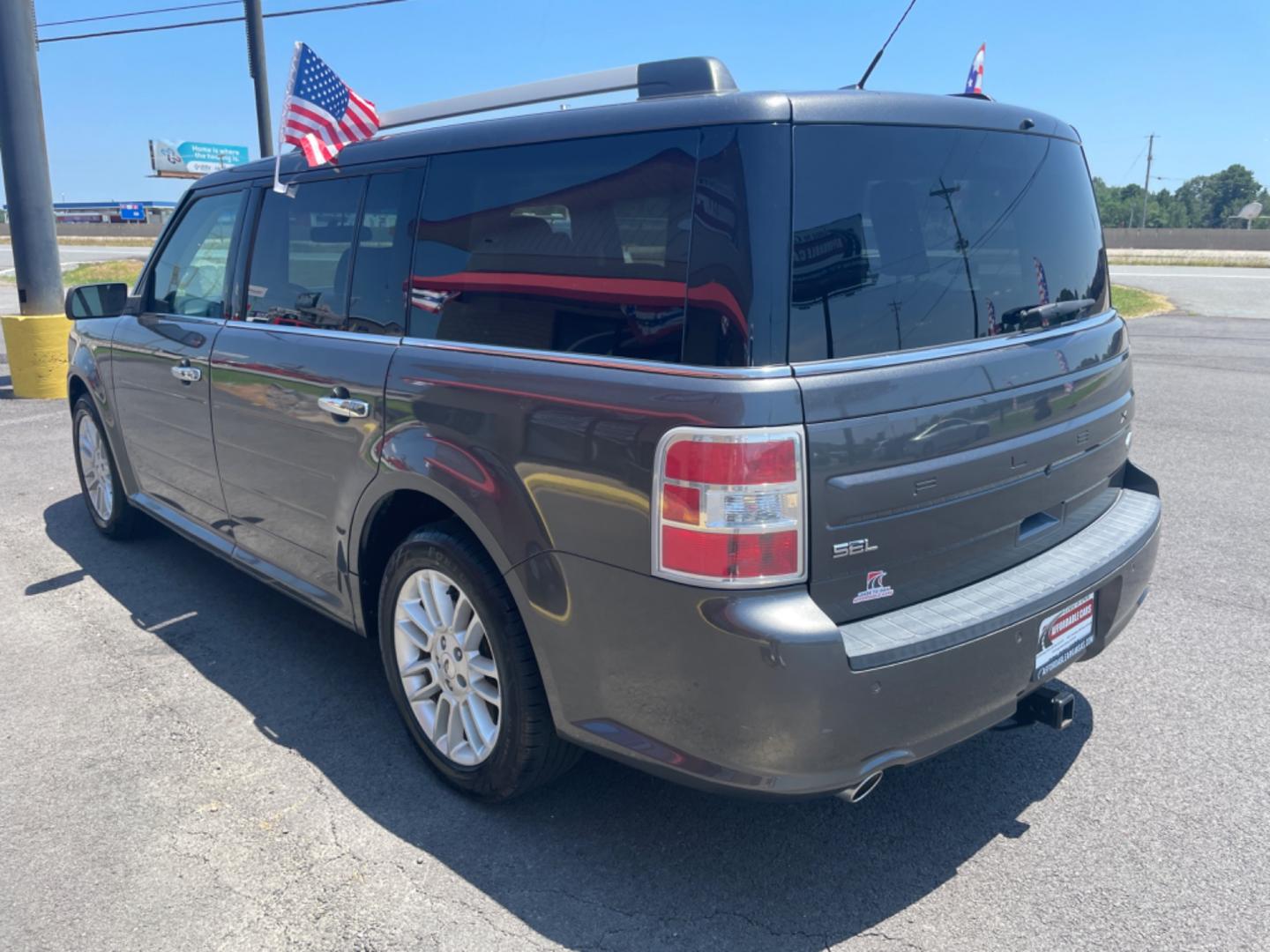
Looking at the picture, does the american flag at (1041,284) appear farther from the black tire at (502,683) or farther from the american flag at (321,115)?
the american flag at (321,115)

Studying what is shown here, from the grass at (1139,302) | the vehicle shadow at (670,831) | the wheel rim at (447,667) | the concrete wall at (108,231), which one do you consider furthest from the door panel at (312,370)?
the concrete wall at (108,231)

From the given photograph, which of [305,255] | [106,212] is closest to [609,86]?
[305,255]

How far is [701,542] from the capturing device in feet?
7.22

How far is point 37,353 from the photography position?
10.1 meters

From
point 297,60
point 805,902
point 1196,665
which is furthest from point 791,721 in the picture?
point 297,60

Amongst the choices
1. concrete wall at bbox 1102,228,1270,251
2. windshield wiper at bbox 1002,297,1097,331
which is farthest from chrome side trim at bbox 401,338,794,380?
concrete wall at bbox 1102,228,1270,251

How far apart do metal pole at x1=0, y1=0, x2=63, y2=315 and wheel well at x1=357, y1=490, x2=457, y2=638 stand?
8366mm

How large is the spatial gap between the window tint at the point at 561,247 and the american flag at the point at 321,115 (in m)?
0.67

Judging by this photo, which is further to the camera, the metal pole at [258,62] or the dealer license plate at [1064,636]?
the metal pole at [258,62]

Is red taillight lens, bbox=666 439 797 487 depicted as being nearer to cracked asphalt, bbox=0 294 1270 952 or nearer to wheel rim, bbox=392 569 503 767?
wheel rim, bbox=392 569 503 767

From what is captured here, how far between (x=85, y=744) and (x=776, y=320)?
2.84 m

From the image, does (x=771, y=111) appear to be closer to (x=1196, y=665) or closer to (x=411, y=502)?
(x=411, y=502)

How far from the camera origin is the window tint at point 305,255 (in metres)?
3.40

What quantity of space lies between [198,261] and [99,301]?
0.84 meters
